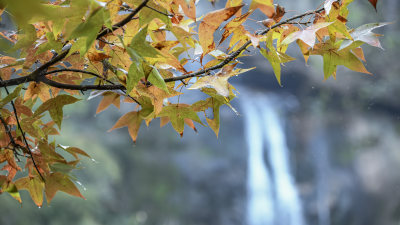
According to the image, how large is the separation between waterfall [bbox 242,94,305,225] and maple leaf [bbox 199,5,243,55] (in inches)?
127

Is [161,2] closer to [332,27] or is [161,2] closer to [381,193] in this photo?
[332,27]

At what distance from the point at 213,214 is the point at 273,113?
1.26m

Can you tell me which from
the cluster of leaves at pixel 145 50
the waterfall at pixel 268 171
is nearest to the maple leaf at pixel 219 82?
the cluster of leaves at pixel 145 50

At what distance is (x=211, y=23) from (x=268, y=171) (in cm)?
337

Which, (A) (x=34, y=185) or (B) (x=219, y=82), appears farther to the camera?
(A) (x=34, y=185)

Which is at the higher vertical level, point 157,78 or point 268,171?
point 157,78

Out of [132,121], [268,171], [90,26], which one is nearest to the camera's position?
[90,26]

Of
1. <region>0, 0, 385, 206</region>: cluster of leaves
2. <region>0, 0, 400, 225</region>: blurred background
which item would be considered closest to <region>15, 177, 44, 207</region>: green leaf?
<region>0, 0, 385, 206</region>: cluster of leaves

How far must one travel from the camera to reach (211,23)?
1.05 feet

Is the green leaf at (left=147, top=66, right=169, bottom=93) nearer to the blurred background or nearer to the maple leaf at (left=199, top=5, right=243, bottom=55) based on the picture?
the maple leaf at (left=199, top=5, right=243, bottom=55)

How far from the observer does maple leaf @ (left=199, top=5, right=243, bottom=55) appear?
0.30 metres

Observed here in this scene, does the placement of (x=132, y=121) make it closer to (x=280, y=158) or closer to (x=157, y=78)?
(x=157, y=78)

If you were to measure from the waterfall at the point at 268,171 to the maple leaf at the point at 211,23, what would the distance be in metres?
3.23

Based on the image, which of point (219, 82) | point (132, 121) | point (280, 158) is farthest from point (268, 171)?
point (219, 82)
